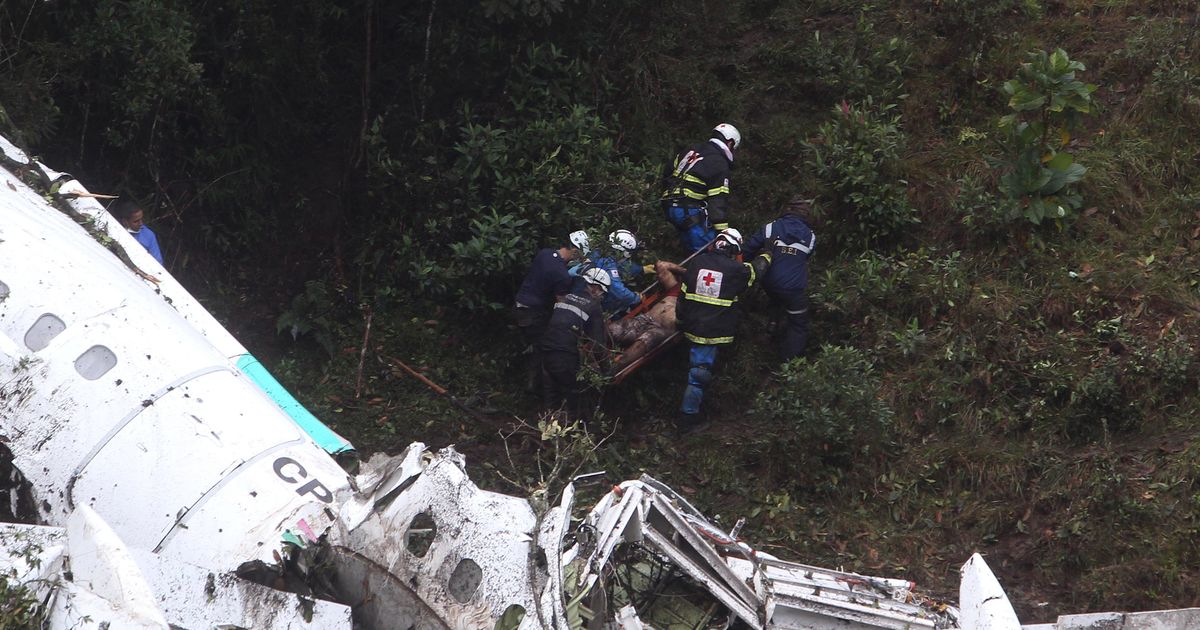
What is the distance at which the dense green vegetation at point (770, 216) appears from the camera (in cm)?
847

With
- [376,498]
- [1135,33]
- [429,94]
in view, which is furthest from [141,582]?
[1135,33]

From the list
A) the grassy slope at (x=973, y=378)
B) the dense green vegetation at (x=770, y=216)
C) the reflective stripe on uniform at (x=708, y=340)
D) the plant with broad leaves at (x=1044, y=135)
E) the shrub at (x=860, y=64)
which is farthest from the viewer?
the shrub at (x=860, y=64)

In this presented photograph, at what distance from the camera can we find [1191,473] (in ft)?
26.2

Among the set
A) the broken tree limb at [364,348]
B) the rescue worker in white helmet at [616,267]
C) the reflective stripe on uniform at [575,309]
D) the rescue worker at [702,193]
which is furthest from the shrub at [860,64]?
the broken tree limb at [364,348]

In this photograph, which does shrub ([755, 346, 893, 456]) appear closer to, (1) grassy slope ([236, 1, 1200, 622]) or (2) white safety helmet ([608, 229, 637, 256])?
(1) grassy slope ([236, 1, 1200, 622])

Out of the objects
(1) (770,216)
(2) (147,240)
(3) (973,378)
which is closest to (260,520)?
(2) (147,240)

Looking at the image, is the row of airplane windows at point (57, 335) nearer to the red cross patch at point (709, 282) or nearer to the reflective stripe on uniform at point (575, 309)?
the reflective stripe on uniform at point (575, 309)

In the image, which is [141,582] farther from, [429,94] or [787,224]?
[429,94]

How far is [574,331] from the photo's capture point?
879cm

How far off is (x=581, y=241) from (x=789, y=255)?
170cm

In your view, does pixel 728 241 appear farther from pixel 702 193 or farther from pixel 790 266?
pixel 702 193

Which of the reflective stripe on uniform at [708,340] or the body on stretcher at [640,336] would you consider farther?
the body on stretcher at [640,336]

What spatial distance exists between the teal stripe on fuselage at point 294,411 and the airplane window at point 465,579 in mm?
1808

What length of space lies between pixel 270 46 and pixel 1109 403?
→ 7.78 m
